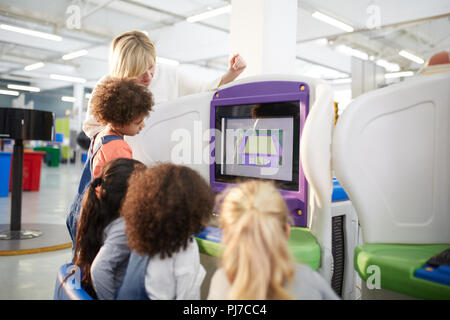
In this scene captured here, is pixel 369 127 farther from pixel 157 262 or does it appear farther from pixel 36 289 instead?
pixel 36 289

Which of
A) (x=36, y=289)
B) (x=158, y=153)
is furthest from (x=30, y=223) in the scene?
(x=158, y=153)

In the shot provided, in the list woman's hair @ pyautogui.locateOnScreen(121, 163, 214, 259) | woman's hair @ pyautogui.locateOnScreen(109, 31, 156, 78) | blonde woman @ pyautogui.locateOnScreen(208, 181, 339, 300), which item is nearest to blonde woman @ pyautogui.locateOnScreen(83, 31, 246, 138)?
woman's hair @ pyautogui.locateOnScreen(109, 31, 156, 78)

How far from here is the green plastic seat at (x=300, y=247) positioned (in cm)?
96

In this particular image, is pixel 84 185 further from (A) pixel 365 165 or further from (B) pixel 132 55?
(A) pixel 365 165

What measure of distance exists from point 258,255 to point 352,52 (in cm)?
1056

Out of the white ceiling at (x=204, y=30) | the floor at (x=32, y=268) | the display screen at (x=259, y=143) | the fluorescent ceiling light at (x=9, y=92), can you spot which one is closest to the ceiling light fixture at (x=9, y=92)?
the fluorescent ceiling light at (x=9, y=92)

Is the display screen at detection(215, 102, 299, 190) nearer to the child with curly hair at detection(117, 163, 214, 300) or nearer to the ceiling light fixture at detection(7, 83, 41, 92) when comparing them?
the child with curly hair at detection(117, 163, 214, 300)

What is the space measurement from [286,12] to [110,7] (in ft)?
17.8

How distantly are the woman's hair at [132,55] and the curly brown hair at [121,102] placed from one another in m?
0.14

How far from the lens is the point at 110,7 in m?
7.88

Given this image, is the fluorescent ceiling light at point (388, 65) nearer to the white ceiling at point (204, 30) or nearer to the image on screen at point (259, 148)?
the white ceiling at point (204, 30)

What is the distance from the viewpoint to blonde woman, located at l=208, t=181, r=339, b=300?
72 cm

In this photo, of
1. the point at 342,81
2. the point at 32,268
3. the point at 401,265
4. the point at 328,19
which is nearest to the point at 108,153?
the point at 401,265

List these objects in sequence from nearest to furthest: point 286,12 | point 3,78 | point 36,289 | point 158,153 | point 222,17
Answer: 1. point 158,153
2. point 36,289
3. point 286,12
4. point 222,17
5. point 3,78
